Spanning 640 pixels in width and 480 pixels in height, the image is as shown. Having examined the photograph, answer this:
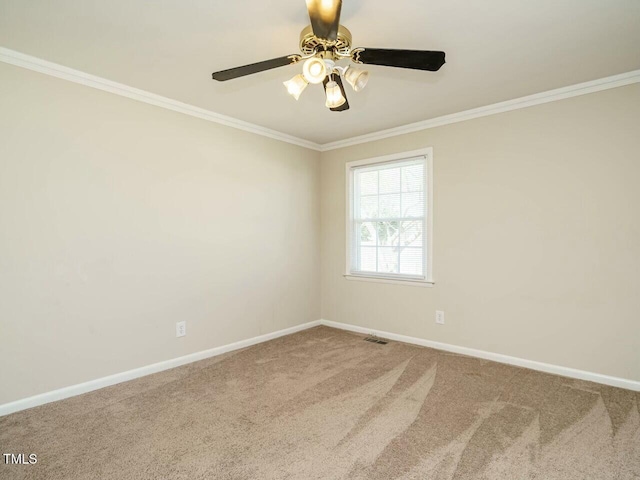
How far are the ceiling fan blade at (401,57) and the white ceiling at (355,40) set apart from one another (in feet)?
1.09

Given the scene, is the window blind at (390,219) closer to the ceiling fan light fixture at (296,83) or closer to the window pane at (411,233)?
the window pane at (411,233)

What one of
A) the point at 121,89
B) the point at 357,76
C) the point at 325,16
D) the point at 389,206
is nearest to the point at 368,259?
the point at 389,206

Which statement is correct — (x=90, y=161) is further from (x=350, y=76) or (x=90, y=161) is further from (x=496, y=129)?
(x=496, y=129)

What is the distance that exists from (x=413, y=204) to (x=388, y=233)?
0.45 meters

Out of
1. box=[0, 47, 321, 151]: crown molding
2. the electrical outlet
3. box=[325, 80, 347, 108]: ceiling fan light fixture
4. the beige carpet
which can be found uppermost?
box=[0, 47, 321, 151]: crown molding

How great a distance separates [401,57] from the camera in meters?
1.78

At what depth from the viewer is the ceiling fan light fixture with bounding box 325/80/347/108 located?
2.02m

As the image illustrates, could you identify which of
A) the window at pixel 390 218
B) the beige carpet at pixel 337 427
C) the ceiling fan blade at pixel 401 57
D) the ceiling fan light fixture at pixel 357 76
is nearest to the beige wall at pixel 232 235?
the window at pixel 390 218

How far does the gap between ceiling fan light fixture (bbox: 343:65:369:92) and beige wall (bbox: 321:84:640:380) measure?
2.00 metres

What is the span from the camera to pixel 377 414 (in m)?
2.36

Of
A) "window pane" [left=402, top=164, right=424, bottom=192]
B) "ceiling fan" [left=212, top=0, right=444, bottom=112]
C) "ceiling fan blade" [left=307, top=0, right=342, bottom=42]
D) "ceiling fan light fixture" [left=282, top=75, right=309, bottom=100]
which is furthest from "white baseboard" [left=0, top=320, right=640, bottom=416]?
"ceiling fan blade" [left=307, top=0, right=342, bottom=42]

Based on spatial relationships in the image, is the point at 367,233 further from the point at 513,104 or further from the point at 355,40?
the point at 355,40

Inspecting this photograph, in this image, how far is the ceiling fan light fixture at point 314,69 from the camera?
1.78 m

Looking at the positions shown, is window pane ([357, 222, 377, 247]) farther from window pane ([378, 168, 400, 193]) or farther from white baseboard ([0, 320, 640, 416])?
white baseboard ([0, 320, 640, 416])
